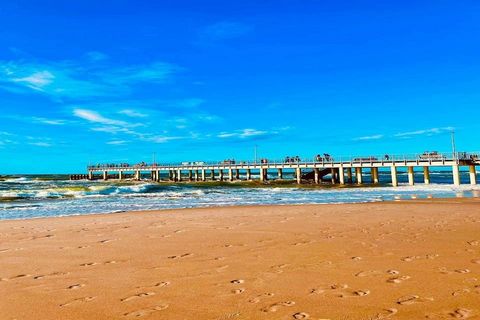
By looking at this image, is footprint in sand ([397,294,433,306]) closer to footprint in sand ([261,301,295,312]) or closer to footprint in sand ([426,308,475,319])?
footprint in sand ([426,308,475,319])

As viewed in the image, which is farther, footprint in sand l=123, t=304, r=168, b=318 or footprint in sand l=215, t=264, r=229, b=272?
footprint in sand l=215, t=264, r=229, b=272

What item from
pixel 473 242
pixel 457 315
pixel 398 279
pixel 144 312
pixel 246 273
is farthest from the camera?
pixel 473 242

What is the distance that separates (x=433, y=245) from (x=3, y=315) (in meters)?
6.31

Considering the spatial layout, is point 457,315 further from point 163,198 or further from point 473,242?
point 163,198

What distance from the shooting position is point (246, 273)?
5.03 meters

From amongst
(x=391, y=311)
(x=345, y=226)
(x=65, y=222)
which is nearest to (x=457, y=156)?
(x=345, y=226)

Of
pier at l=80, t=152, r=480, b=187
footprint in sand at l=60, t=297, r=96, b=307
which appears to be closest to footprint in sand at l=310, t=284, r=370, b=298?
footprint in sand at l=60, t=297, r=96, b=307

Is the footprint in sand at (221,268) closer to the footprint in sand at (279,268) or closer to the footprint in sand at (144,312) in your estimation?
the footprint in sand at (279,268)

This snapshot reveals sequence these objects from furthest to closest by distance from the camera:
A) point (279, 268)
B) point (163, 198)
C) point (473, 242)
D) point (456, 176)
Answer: point (456, 176)
point (163, 198)
point (473, 242)
point (279, 268)

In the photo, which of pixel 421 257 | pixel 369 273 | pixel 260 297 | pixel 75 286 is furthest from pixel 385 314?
pixel 75 286

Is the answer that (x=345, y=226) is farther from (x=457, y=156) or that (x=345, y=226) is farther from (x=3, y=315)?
(x=457, y=156)

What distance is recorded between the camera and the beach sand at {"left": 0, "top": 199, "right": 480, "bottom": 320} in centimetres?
368

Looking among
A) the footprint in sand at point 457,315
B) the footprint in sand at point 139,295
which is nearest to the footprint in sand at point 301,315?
the footprint in sand at point 457,315

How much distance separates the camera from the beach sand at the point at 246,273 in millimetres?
3678
